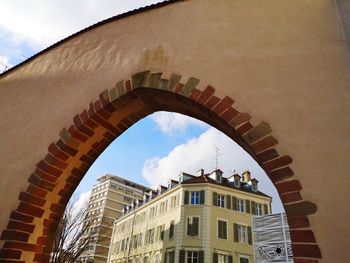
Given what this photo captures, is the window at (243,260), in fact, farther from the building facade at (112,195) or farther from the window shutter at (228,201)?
the building facade at (112,195)

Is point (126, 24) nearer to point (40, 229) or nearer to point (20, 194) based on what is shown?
point (20, 194)

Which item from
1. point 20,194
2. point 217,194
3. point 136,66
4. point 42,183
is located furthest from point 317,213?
point 217,194

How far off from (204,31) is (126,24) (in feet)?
3.62

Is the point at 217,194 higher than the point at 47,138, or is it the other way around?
the point at 217,194

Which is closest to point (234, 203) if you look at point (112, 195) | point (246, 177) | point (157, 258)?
point (246, 177)

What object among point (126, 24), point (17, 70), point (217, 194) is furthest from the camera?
point (217, 194)

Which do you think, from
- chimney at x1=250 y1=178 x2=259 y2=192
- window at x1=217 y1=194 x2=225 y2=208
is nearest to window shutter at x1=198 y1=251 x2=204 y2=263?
window at x1=217 y1=194 x2=225 y2=208

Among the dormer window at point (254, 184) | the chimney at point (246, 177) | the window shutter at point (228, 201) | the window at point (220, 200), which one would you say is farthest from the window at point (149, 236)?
the dormer window at point (254, 184)

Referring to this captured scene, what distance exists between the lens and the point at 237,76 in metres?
2.45

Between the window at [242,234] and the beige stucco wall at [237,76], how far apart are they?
78.8 feet

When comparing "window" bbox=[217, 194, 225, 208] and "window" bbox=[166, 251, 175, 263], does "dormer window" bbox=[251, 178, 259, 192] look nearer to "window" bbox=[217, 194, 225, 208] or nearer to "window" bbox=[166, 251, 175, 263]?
"window" bbox=[217, 194, 225, 208]

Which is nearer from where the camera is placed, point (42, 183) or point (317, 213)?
point (317, 213)

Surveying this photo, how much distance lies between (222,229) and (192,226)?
2.59m

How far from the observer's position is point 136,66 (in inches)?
117
